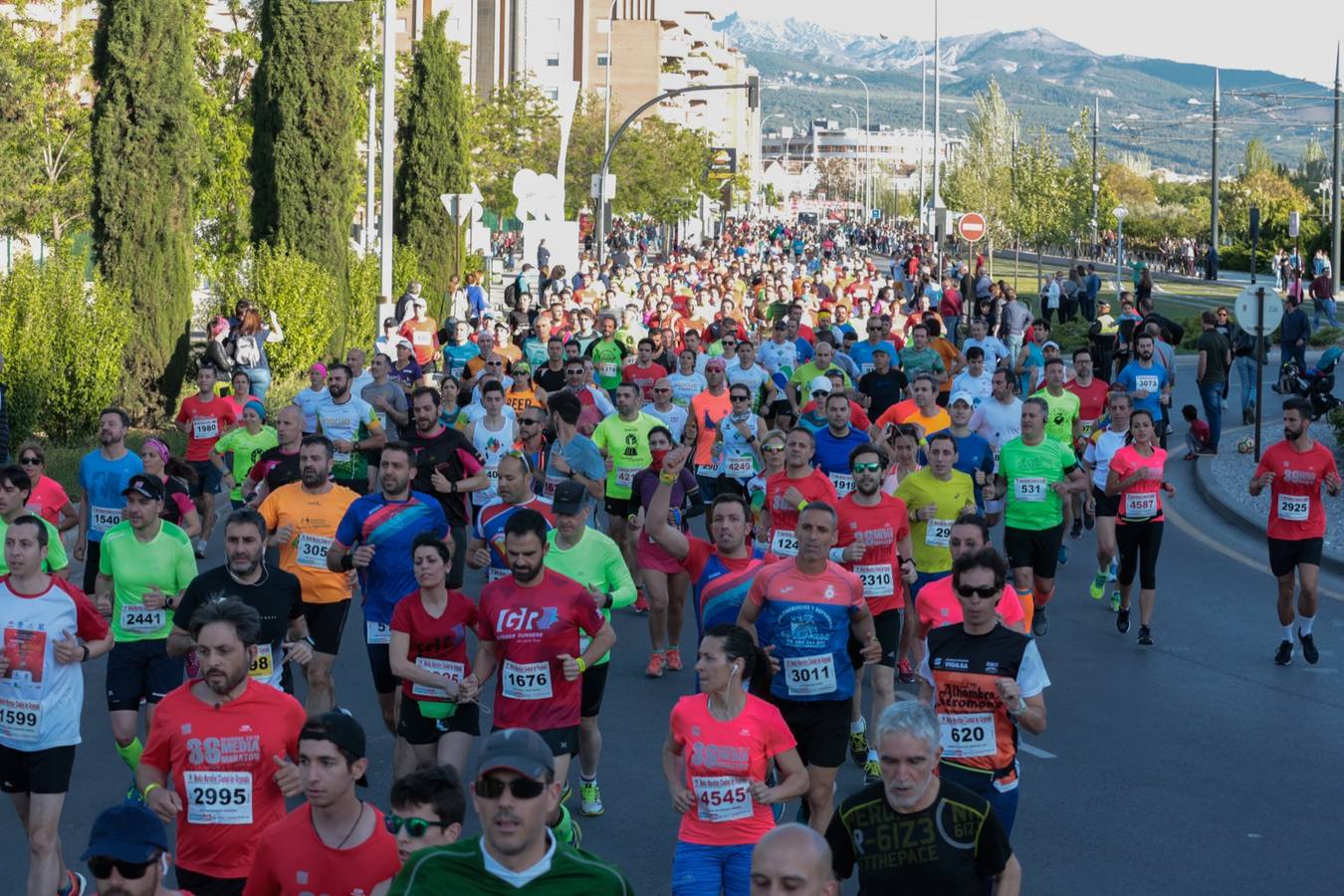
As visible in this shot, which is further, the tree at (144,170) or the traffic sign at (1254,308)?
the tree at (144,170)

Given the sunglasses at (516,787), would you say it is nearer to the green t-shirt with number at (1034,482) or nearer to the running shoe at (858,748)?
the running shoe at (858,748)

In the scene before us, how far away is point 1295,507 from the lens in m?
12.6

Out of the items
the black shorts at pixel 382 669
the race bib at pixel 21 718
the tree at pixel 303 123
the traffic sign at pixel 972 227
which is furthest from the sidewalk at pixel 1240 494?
the tree at pixel 303 123

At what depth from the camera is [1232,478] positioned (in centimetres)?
2156

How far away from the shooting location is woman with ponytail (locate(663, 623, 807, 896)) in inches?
261

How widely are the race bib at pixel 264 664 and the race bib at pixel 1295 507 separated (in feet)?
23.4

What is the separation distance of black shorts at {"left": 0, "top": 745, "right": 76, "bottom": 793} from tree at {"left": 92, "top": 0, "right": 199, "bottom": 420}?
1708 centimetres

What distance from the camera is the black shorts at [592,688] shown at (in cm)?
883

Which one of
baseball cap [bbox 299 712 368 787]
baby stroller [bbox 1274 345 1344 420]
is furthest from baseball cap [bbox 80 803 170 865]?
baby stroller [bbox 1274 345 1344 420]

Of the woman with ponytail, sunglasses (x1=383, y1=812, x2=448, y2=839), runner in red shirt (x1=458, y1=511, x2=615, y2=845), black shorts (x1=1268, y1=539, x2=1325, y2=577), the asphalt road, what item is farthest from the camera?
black shorts (x1=1268, y1=539, x2=1325, y2=577)

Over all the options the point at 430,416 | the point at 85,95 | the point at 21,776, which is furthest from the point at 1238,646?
the point at 85,95

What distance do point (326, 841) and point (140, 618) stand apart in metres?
3.88

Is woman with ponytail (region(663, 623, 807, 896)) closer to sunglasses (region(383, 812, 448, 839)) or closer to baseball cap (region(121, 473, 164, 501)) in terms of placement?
sunglasses (region(383, 812, 448, 839))

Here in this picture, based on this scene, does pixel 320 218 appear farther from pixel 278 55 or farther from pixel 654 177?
pixel 654 177
